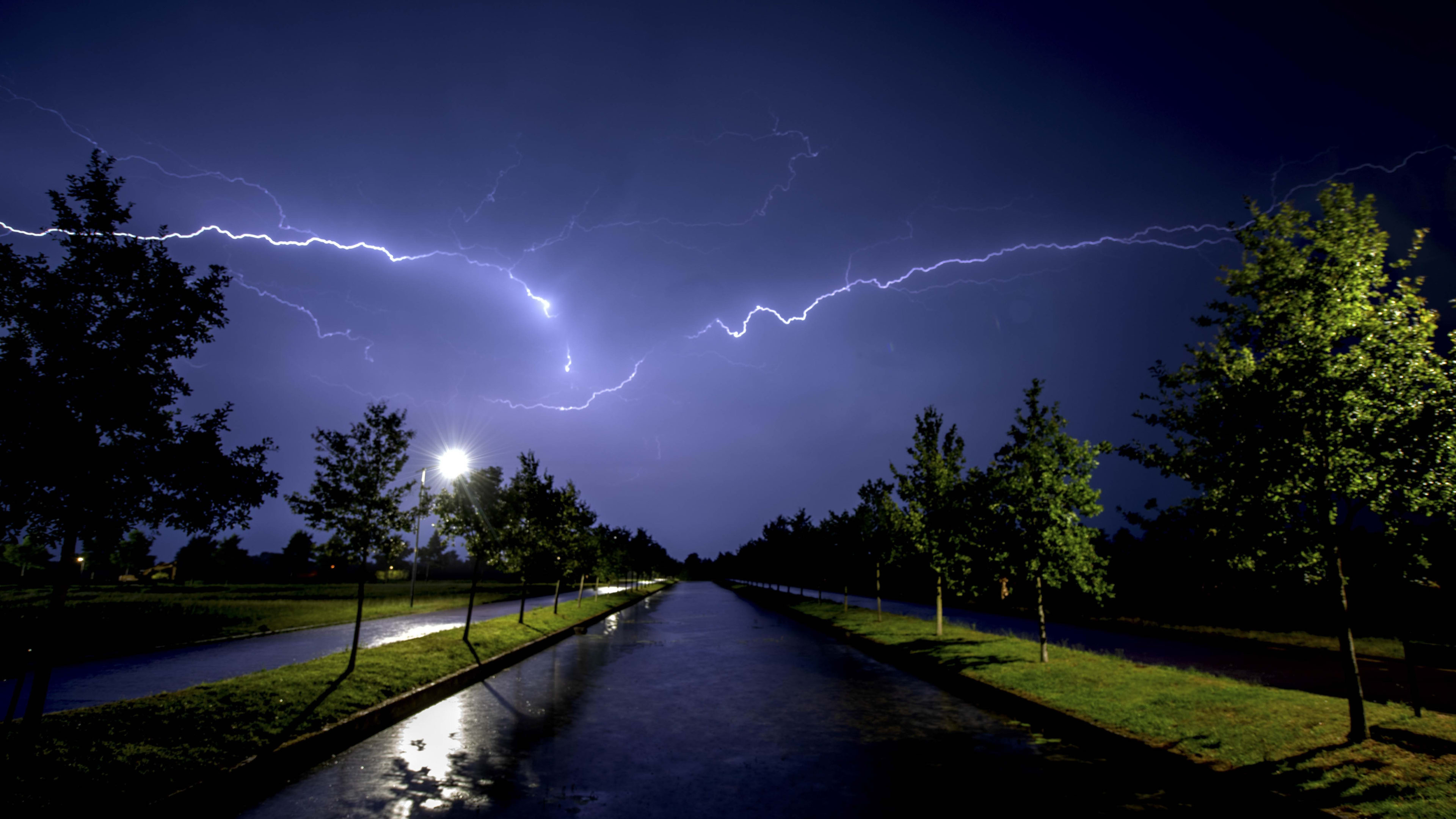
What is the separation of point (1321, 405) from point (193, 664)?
21751 millimetres

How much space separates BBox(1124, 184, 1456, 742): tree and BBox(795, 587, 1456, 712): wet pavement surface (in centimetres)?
561

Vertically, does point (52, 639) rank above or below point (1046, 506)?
below

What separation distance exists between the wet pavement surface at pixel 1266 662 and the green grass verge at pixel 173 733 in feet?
54.7

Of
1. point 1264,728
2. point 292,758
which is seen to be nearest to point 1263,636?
point 1264,728

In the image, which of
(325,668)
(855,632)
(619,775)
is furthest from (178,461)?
(855,632)

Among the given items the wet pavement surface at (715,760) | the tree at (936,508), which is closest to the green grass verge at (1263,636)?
the tree at (936,508)

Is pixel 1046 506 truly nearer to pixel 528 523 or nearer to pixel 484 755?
pixel 484 755

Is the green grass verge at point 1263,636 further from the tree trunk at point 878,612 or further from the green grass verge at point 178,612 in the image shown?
the green grass verge at point 178,612

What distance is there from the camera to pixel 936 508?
20.1m

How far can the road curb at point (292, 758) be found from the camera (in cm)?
610

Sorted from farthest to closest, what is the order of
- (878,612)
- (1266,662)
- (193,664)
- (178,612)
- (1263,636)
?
1. (878,612)
2. (178,612)
3. (1263,636)
4. (1266,662)
5. (193,664)

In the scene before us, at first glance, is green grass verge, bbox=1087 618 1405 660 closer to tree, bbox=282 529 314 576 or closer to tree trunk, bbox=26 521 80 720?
tree trunk, bbox=26 521 80 720

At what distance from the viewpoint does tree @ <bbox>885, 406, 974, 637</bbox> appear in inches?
683

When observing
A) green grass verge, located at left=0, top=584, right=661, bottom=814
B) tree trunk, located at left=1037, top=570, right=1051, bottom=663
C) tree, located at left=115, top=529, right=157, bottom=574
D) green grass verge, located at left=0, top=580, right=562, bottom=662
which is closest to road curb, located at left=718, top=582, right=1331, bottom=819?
tree trunk, located at left=1037, top=570, right=1051, bottom=663
